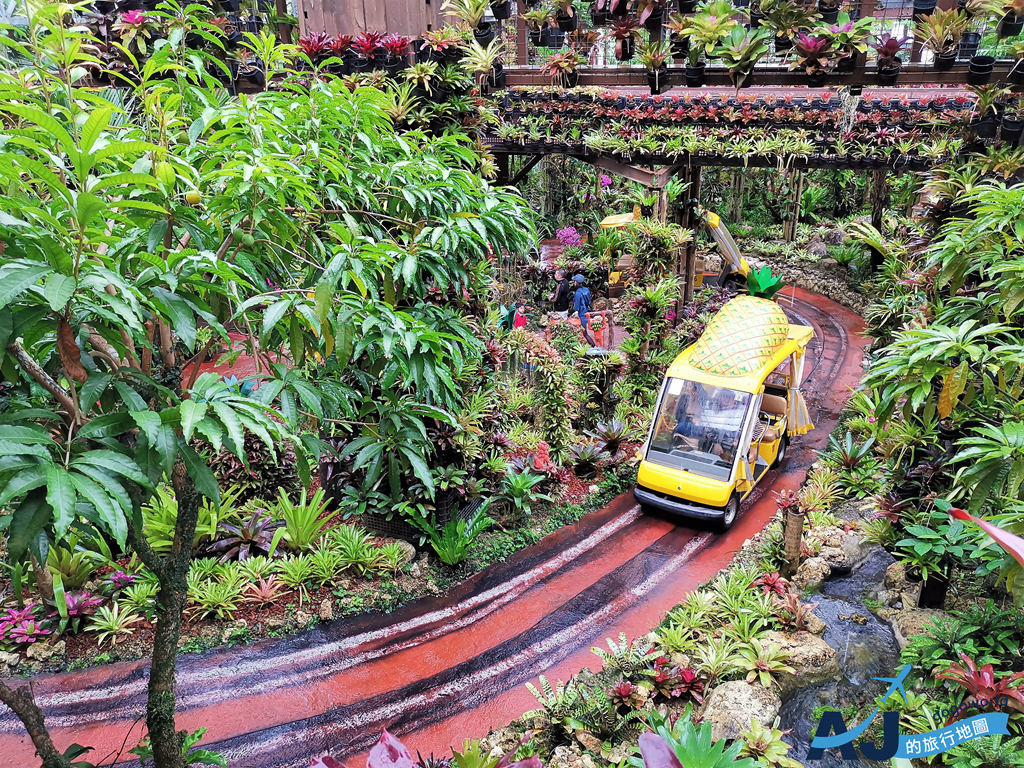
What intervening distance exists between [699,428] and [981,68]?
17.0ft

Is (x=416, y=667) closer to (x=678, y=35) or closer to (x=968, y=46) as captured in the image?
(x=678, y=35)

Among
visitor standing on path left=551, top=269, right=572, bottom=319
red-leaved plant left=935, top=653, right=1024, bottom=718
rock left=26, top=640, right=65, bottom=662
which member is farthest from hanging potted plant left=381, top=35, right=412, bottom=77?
red-leaved plant left=935, top=653, right=1024, bottom=718

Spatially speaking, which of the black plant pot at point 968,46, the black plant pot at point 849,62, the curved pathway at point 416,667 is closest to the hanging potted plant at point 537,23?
the black plant pot at point 849,62

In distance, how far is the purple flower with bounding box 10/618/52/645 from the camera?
536 centimetres

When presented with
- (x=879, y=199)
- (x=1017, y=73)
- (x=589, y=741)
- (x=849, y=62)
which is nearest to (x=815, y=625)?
(x=589, y=741)

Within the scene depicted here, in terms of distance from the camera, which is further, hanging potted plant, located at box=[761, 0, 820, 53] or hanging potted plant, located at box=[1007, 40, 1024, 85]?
hanging potted plant, located at box=[761, 0, 820, 53]

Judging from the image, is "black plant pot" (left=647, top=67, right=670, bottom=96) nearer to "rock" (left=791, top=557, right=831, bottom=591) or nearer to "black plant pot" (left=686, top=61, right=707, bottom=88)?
"black plant pot" (left=686, top=61, right=707, bottom=88)

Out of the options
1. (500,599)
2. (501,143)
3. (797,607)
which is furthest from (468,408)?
(501,143)

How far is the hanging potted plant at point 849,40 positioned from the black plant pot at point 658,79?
2.14 m

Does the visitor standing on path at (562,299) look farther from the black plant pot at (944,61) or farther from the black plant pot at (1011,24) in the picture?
the black plant pot at (1011,24)

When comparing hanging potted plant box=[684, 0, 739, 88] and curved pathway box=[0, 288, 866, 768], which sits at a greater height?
hanging potted plant box=[684, 0, 739, 88]

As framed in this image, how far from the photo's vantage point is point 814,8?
8594mm

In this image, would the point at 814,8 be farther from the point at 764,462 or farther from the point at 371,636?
the point at 371,636

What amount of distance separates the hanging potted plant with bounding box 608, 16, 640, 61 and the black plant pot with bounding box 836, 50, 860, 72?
8.76ft
